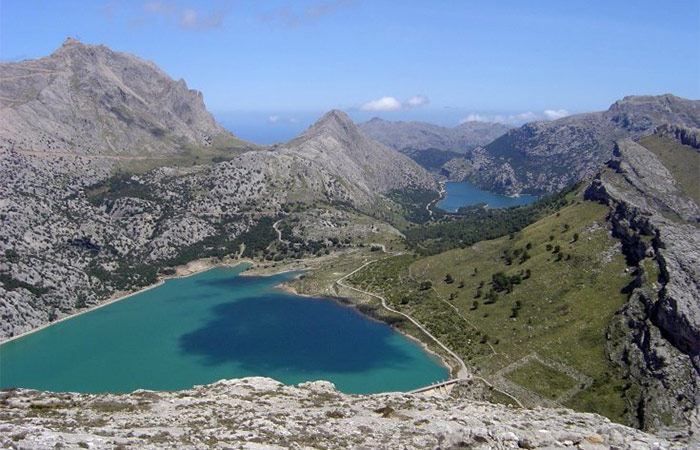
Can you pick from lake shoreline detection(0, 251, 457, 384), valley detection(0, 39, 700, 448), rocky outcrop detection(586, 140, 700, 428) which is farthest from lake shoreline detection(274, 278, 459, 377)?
rocky outcrop detection(586, 140, 700, 428)

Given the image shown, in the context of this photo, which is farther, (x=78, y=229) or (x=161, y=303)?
(x=78, y=229)

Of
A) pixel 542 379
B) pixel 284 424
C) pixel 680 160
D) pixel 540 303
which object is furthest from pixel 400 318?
pixel 680 160

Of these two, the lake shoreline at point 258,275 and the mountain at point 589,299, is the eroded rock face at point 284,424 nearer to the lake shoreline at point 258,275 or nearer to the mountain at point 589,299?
the mountain at point 589,299

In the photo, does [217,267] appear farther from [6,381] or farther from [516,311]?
[516,311]

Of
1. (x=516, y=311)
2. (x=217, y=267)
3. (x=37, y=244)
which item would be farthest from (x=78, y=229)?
A: (x=516, y=311)

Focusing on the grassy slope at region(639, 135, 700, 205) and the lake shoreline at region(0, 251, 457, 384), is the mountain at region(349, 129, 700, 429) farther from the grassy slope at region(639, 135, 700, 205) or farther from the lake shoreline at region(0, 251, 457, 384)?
the lake shoreline at region(0, 251, 457, 384)

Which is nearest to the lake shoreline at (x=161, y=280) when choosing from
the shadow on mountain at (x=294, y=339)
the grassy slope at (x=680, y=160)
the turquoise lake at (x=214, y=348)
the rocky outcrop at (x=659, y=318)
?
the turquoise lake at (x=214, y=348)
